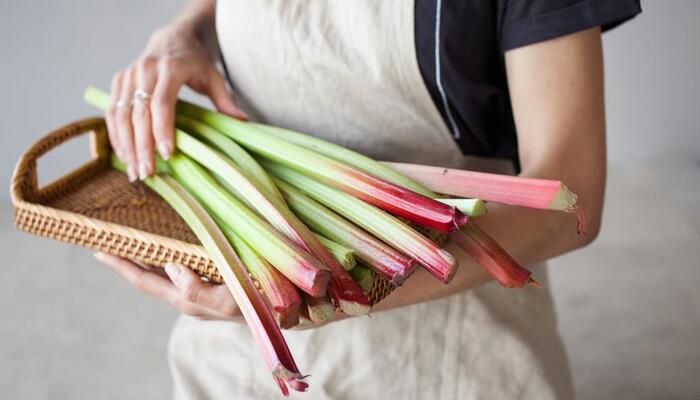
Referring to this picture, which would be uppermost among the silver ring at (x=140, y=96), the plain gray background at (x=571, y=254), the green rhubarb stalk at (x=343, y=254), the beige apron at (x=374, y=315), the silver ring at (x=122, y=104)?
the silver ring at (x=140, y=96)

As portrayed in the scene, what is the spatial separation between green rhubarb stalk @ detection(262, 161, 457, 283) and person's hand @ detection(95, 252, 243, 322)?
0.15 metres

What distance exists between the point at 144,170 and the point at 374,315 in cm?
35

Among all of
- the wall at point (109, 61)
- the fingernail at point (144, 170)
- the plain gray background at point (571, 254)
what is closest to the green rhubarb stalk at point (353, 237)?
the fingernail at point (144, 170)

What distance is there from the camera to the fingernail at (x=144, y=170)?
1.06m

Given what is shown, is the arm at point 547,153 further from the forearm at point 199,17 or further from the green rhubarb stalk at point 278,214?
the forearm at point 199,17

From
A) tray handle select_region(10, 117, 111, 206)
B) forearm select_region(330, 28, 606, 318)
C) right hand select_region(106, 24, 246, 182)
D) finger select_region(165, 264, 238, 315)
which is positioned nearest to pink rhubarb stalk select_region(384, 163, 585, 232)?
forearm select_region(330, 28, 606, 318)

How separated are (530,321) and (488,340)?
0.25 ft

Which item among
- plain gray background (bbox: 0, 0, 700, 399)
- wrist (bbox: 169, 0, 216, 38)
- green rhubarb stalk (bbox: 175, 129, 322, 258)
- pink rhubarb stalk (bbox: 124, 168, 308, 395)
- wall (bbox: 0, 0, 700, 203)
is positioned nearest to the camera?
pink rhubarb stalk (bbox: 124, 168, 308, 395)

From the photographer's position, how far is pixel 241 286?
775mm

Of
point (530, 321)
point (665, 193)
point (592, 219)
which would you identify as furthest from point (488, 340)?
point (665, 193)

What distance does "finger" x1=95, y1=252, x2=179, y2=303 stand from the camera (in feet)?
3.04

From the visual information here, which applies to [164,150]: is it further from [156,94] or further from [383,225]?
[383,225]

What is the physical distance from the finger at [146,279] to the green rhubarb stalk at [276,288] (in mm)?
138

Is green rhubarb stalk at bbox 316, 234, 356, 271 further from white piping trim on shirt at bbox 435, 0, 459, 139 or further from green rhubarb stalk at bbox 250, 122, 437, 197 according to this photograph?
white piping trim on shirt at bbox 435, 0, 459, 139
